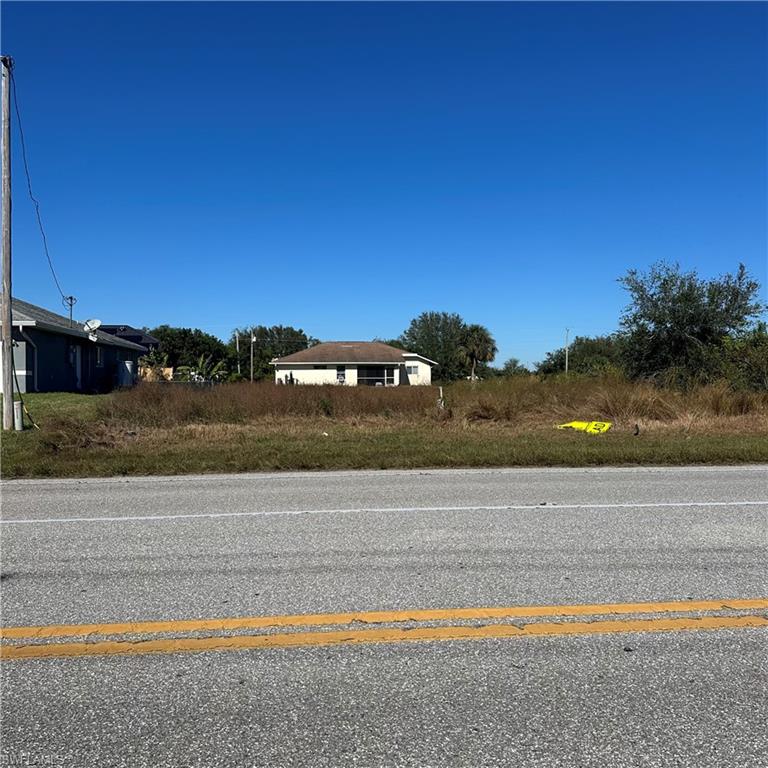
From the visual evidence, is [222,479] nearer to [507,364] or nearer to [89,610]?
[89,610]

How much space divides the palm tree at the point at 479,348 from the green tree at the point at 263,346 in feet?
75.3

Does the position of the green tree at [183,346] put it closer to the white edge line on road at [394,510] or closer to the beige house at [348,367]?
the beige house at [348,367]

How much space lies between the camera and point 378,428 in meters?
Answer: 17.2

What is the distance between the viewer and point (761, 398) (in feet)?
62.6

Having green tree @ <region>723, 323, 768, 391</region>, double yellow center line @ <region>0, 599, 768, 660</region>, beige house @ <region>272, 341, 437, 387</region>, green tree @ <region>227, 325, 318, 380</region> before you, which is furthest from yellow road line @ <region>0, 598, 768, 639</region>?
green tree @ <region>227, 325, 318, 380</region>

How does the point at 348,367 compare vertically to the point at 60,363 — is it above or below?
above

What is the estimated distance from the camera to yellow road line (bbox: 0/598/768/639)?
3.89 meters

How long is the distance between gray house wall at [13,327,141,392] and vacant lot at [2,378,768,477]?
3.01 m

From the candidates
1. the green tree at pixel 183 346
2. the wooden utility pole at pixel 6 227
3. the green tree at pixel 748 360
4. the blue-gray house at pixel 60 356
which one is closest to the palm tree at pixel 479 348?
the green tree at pixel 183 346

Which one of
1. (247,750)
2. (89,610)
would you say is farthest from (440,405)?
(247,750)

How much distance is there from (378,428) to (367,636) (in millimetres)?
13404

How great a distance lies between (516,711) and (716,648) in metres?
1.35

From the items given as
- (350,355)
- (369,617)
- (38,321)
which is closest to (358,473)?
(369,617)

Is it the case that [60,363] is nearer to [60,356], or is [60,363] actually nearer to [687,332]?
[60,356]
